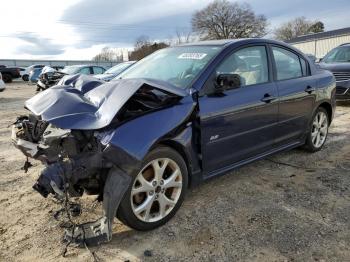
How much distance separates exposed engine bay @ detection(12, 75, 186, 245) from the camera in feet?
9.93

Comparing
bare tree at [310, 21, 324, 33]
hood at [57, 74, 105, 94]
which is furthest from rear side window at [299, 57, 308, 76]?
bare tree at [310, 21, 324, 33]

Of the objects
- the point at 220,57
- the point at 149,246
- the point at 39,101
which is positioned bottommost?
the point at 149,246

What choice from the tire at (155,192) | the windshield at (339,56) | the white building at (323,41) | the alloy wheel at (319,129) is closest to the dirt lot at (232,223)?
the tire at (155,192)

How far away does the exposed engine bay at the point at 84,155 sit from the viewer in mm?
3025

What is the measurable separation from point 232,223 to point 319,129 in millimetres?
2943

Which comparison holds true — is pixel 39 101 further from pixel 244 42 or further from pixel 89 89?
pixel 244 42

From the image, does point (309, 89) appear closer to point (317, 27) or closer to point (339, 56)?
point (339, 56)

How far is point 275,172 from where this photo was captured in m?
4.91

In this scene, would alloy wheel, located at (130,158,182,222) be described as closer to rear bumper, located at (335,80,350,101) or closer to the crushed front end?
the crushed front end

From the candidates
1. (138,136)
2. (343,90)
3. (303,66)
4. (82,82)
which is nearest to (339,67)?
(343,90)

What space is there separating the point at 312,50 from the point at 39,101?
4764 cm

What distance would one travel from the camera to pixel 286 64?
16.4 feet

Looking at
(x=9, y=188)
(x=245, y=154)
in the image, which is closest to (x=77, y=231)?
(x=9, y=188)

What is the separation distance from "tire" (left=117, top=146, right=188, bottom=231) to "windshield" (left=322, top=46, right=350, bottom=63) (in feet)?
29.6
